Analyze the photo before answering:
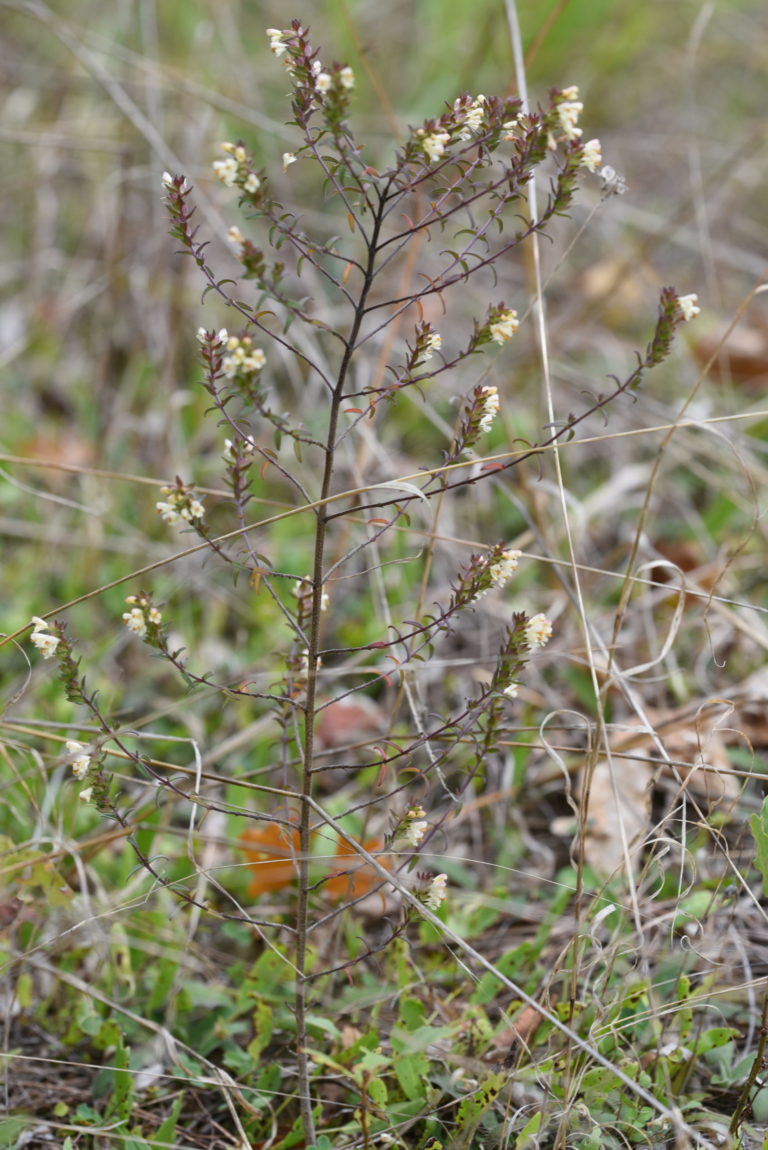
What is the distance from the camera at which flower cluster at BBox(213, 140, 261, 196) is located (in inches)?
43.7

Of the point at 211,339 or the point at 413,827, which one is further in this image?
the point at 413,827

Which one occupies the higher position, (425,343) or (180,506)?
(425,343)

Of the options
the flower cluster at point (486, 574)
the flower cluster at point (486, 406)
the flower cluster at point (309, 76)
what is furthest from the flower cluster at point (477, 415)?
the flower cluster at point (309, 76)

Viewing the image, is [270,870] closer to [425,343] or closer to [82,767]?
[82,767]

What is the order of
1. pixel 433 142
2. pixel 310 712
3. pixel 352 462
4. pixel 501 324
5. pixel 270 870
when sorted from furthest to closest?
1. pixel 352 462
2. pixel 270 870
3. pixel 310 712
4. pixel 501 324
5. pixel 433 142

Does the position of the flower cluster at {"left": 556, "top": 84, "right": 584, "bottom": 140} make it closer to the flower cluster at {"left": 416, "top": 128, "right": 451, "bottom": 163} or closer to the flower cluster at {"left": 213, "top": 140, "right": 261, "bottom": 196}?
the flower cluster at {"left": 416, "top": 128, "right": 451, "bottom": 163}

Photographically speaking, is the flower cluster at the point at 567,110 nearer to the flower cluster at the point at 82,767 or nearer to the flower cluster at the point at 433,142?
the flower cluster at the point at 433,142

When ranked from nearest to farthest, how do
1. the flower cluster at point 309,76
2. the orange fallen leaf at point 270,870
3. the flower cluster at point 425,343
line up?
the flower cluster at point 309,76, the flower cluster at point 425,343, the orange fallen leaf at point 270,870

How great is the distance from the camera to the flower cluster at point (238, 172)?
111 cm

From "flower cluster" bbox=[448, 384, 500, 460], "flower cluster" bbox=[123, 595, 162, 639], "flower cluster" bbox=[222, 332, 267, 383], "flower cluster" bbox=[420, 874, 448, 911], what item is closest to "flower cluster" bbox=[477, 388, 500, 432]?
"flower cluster" bbox=[448, 384, 500, 460]

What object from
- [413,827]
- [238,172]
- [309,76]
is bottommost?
[413,827]

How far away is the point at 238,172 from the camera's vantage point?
112cm

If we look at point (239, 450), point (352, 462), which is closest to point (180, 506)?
point (239, 450)

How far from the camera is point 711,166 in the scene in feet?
13.9
